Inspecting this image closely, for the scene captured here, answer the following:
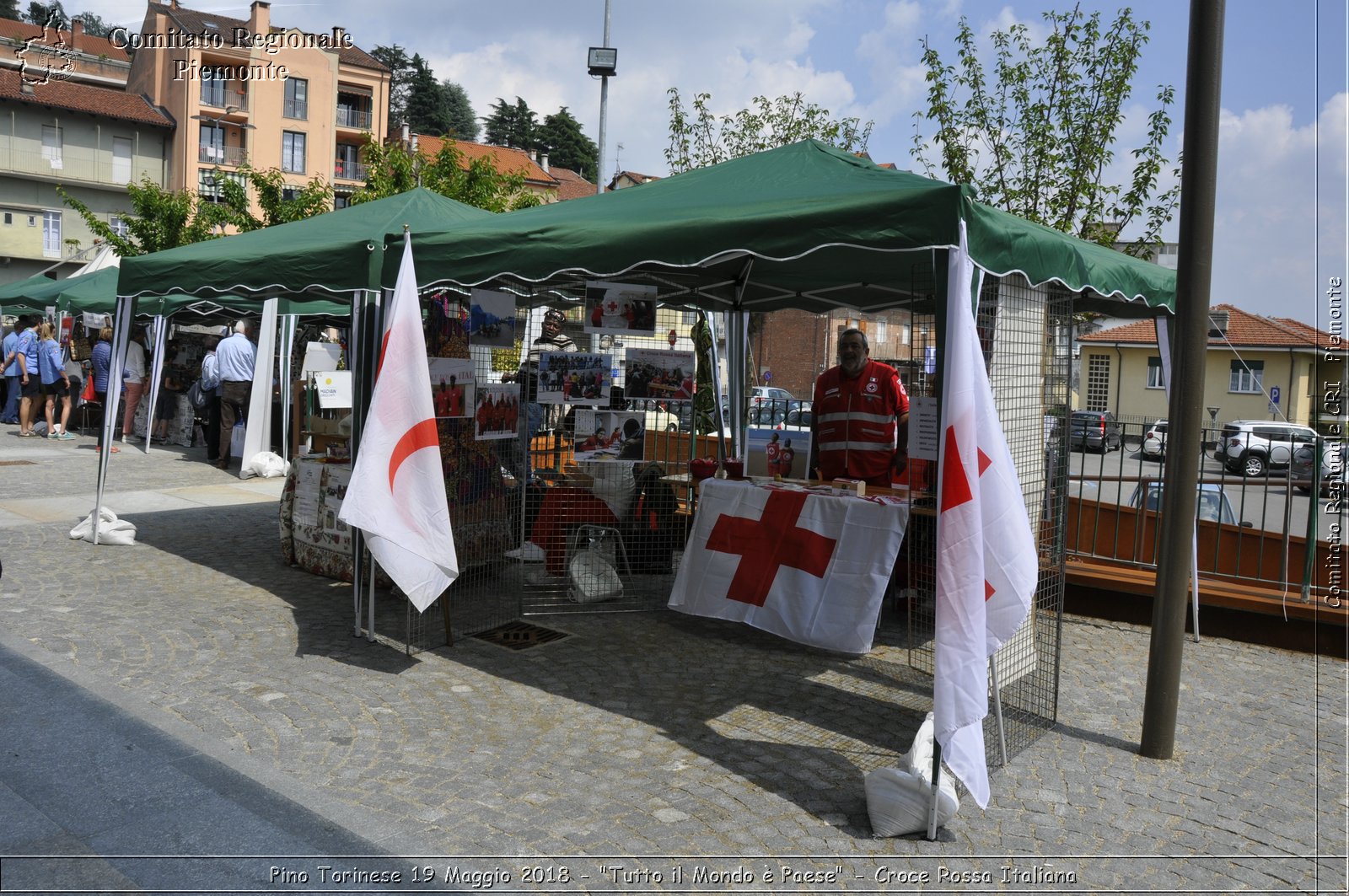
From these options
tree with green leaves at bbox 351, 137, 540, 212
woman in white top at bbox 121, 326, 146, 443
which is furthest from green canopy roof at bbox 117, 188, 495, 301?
tree with green leaves at bbox 351, 137, 540, 212

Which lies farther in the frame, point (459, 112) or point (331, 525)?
point (459, 112)

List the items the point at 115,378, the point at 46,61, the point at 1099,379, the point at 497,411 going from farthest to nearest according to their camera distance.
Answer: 1. the point at 46,61
2. the point at 1099,379
3. the point at 115,378
4. the point at 497,411

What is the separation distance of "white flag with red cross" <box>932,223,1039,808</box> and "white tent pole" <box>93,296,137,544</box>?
735cm

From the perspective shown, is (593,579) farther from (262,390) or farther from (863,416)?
(262,390)

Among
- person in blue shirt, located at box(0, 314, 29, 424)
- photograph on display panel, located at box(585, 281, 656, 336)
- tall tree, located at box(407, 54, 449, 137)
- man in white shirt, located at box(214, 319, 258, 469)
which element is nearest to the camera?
photograph on display panel, located at box(585, 281, 656, 336)

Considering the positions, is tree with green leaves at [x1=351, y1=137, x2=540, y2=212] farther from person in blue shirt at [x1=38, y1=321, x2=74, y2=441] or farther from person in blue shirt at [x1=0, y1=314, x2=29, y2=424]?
person in blue shirt at [x1=0, y1=314, x2=29, y2=424]

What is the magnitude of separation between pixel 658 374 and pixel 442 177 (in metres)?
16.0

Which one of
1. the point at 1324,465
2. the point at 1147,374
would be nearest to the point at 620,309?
the point at 1324,465

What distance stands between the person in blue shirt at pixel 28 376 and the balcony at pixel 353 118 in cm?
4541

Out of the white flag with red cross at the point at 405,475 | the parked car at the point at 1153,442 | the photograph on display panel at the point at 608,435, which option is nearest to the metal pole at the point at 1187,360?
the parked car at the point at 1153,442

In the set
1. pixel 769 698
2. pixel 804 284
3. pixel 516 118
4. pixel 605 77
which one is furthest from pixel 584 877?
pixel 516 118

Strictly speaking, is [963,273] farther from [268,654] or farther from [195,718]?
[268,654]

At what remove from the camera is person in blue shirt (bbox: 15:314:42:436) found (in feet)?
57.2

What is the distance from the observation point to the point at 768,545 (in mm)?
6289
